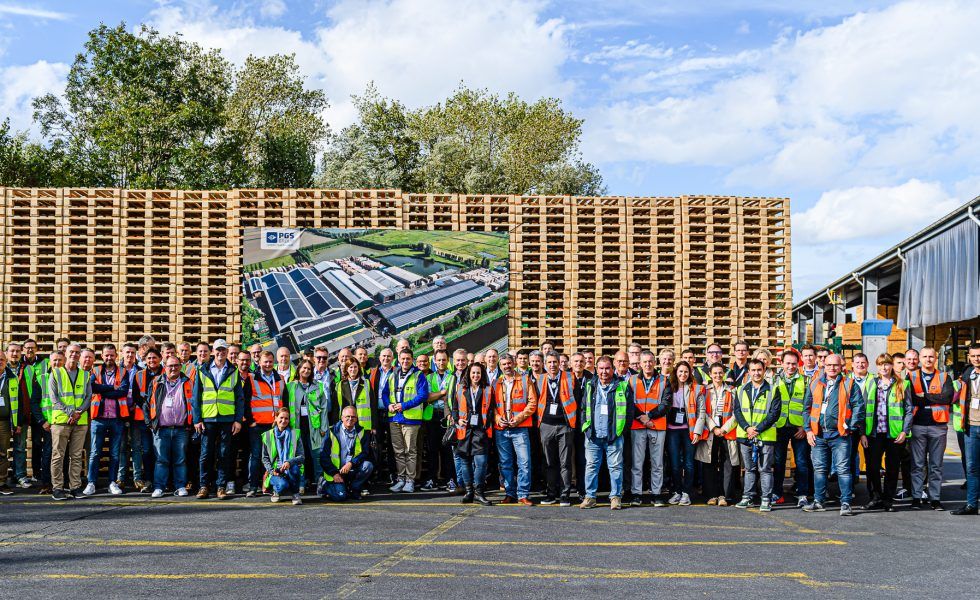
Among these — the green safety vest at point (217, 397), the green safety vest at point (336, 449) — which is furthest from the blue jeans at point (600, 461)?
the green safety vest at point (217, 397)

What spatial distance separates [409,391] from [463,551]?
12.7ft

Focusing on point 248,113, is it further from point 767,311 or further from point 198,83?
point 767,311

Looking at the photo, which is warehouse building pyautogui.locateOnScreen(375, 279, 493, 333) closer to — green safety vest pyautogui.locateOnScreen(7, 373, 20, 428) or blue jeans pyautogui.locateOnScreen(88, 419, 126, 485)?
blue jeans pyautogui.locateOnScreen(88, 419, 126, 485)

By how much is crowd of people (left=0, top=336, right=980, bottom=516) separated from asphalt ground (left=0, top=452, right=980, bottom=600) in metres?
0.44

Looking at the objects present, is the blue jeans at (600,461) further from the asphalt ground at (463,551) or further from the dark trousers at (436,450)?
the dark trousers at (436,450)

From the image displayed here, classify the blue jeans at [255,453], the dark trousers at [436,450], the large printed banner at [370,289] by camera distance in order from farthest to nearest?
1. the large printed banner at [370,289]
2. the dark trousers at [436,450]
3. the blue jeans at [255,453]

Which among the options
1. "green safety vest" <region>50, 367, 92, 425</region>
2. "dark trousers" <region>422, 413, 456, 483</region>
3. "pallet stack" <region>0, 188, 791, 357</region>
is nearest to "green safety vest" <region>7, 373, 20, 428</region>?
"green safety vest" <region>50, 367, 92, 425</region>

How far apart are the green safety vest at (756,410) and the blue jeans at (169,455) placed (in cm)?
692

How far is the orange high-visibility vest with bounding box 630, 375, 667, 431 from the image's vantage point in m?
10.6

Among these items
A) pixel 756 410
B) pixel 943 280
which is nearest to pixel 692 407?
pixel 756 410

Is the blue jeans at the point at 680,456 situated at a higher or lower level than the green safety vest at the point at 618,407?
lower

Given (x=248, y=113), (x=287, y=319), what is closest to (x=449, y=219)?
(x=287, y=319)

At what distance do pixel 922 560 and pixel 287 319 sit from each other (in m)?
10.3

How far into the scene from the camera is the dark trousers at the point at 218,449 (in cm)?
1091
